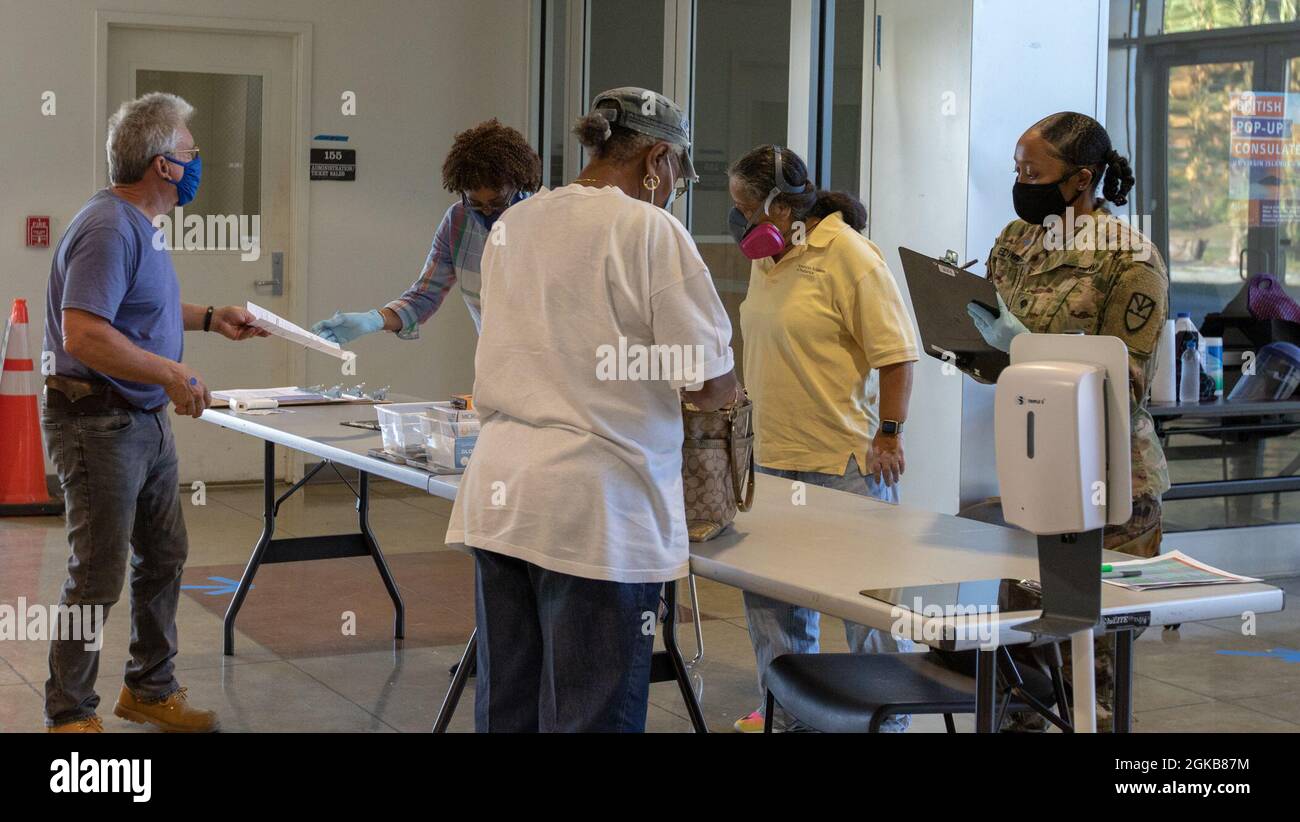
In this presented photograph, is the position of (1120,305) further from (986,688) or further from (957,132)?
(957,132)

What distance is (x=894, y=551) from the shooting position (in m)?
2.64

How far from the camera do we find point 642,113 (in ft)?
7.62

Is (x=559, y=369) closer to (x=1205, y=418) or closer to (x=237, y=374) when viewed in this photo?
(x=1205, y=418)

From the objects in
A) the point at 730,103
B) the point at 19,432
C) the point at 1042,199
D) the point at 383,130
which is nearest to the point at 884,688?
the point at 1042,199

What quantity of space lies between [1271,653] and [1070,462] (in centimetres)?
331

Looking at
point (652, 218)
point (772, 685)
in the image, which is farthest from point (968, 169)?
point (652, 218)

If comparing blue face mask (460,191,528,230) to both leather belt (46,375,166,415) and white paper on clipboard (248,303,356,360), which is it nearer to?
white paper on clipboard (248,303,356,360)

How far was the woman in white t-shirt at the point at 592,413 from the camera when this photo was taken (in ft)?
7.25

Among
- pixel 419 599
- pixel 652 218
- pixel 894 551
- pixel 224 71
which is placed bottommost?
pixel 419 599

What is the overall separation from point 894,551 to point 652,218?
0.84m

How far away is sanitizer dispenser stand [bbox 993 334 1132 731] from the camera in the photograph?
2049 millimetres

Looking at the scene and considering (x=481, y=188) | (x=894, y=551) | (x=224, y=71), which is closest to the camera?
(x=894, y=551)

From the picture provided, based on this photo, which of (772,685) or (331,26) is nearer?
(772,685)

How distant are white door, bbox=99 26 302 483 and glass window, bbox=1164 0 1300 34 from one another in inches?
179
